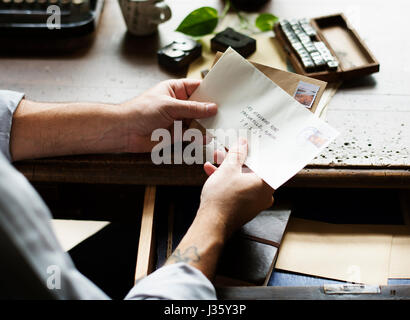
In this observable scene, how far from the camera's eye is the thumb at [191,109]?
79 centimetres

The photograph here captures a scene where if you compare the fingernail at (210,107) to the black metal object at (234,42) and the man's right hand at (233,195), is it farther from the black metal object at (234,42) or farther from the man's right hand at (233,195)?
the black metal object at (234,42)

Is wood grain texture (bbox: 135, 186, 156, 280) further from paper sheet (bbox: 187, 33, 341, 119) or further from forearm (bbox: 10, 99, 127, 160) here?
paper sheet (bbox: 187, 33, 341, 119)

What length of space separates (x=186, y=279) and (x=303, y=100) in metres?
0.39

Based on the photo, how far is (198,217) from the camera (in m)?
0.72

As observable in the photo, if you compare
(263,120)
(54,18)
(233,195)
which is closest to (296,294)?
(233,195)

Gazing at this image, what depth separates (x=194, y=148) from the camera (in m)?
0.84

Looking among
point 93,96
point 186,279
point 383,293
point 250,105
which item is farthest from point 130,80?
point 383,293

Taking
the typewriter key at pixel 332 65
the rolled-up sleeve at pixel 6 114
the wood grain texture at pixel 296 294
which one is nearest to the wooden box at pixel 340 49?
the typewriter key at pixel 332 65

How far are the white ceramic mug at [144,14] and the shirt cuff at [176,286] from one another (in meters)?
0.65

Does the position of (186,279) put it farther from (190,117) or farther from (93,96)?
(93,96)

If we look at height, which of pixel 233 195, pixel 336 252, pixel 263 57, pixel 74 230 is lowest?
pixel 74 230

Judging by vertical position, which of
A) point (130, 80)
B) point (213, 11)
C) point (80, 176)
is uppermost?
point (213, 11)

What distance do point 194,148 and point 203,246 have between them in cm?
22
